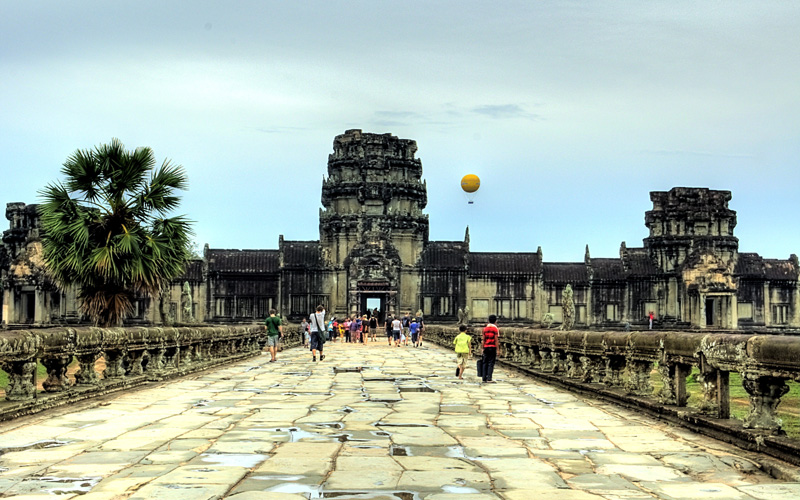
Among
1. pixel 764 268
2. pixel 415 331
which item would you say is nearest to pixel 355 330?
pixel 415 331

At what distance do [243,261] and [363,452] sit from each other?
5039 centimetres

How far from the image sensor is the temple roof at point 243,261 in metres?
57.6

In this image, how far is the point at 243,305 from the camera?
57406 millimetres

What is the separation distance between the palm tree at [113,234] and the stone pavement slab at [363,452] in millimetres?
12460

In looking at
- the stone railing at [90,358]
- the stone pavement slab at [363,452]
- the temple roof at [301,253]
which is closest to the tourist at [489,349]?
the stone pavement slab at [363,452]

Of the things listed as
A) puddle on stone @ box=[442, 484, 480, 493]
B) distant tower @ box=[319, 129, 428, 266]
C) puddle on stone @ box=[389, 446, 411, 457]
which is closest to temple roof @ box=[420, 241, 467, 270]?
distant tower @ box=[319, 129, 428, 266]

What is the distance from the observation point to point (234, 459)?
844 cm

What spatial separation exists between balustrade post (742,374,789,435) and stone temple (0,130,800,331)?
4779cm

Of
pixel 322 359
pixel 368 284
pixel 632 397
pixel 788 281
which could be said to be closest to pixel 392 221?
pixel 368 284

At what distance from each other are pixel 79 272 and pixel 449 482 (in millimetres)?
21194

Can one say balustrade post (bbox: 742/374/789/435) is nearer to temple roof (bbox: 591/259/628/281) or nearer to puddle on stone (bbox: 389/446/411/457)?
puddle on stone (bbox: 389/446/411/457)

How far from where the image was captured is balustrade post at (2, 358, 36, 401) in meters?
11.4

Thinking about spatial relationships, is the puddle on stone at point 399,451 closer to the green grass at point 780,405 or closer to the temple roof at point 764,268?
the green grass at point 780,405

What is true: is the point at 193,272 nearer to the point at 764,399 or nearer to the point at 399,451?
the point at 399,451
